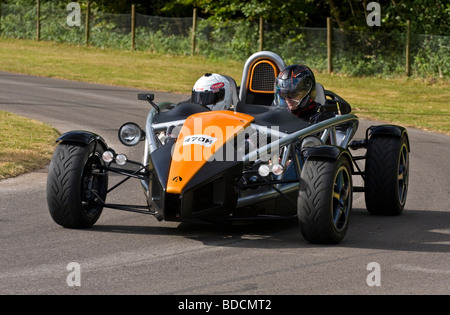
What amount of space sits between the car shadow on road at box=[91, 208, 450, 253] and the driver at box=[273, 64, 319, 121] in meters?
1.34

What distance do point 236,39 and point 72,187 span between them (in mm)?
27040

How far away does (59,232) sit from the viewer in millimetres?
8492

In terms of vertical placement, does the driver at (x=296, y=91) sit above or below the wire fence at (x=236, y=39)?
below

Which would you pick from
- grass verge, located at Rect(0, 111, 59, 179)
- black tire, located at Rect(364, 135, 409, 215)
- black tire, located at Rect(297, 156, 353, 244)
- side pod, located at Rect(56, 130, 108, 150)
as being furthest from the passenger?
grass verge, located at Rect(0, 111, 59, 179)

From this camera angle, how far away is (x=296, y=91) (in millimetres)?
9914

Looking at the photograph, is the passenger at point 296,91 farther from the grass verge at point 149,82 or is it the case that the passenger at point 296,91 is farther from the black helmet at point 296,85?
the grass verge at point 149,82

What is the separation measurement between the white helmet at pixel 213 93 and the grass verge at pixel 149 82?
3191 millimetres

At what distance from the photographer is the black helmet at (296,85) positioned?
9922 mm

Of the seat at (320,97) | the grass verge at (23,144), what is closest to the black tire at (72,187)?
the seat at (320,97)

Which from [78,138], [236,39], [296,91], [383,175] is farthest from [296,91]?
[236,39]

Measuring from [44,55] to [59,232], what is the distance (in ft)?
92.3

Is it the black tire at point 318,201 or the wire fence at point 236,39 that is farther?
the wire fence at point 236,39
